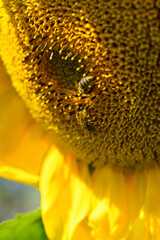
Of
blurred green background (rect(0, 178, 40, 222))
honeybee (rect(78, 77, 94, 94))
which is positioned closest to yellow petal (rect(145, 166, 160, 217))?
honeybee (rect(78, 77, 94, 94))

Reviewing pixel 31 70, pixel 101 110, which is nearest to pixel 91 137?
pixel 101 110

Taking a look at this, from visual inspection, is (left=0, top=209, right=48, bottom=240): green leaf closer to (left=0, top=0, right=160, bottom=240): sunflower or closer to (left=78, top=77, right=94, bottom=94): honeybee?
(left=0, top=0, right=160, bottom=240): sunflower

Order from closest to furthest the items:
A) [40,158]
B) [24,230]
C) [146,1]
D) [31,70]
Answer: [146,1] < [31,70] < [24,230] < [40,158]

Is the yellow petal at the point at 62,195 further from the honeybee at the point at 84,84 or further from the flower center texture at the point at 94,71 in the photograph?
the honeybee at the point at 84,84

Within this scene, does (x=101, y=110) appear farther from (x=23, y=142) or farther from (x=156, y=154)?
(x=23, y=142)

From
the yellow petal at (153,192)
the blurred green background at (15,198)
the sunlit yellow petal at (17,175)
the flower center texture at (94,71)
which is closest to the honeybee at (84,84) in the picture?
the flower center texture at (94,71)

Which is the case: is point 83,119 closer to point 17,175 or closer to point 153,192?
point 153,192

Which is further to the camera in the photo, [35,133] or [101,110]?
[35,133]
